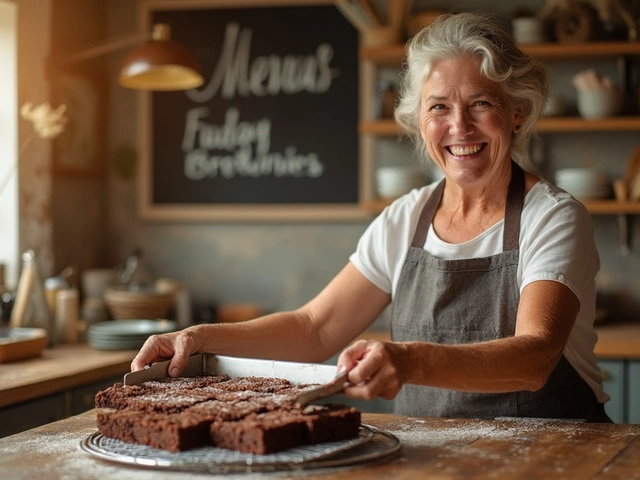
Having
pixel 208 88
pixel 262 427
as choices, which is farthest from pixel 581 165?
pixel 262 427

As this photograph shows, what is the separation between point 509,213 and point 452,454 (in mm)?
Result: 774

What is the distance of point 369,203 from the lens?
3.91m

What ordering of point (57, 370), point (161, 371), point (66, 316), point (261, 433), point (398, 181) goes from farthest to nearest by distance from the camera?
point (398, 181)
point (66, 316)
point (57, 370)
point (161, 371)
point (261, 433)

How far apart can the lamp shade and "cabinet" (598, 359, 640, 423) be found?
6.32 ft

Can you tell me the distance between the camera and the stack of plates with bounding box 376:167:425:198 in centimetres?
391

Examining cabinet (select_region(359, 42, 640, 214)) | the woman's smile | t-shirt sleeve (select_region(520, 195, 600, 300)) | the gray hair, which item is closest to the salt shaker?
cabinet (select_region(359, 42, 640, 214))

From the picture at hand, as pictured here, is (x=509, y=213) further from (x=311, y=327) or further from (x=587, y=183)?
(x=587, y=183)

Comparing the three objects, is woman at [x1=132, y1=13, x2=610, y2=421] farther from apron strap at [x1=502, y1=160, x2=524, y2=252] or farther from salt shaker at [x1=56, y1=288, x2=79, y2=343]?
salt shaker at [x1=56, y1=288, x2=79, y2=343]

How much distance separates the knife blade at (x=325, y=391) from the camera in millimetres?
1462

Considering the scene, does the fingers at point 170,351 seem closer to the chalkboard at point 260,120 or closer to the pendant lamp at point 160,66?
the pendant lamp at point 160,66

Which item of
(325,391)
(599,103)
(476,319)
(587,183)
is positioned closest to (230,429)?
(325,391)

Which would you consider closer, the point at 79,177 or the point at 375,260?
the point at 375,260

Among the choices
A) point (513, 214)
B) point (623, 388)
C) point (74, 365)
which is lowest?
point (623, 388)

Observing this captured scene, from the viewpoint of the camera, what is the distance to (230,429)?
1.41 metres
